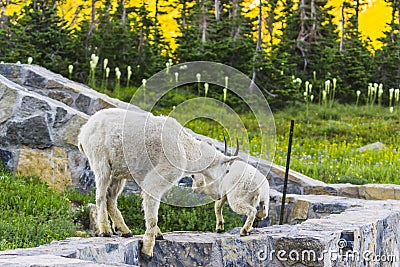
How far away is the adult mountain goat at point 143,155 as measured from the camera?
18.0 ft

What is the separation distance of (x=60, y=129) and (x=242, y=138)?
3418mm

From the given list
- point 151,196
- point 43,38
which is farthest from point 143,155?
point 43,38

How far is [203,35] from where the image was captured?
21766mm

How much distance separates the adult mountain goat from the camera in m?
5.48

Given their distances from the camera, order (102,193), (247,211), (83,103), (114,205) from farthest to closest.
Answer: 1. (83,103)
2. (247,211)
3. (114,205)
4. (102,193)

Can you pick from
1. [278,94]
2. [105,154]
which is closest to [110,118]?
[105,154]

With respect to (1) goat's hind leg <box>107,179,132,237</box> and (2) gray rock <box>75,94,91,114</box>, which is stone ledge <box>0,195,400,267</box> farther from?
(2) gray rock <box>75,94,91,114</box>

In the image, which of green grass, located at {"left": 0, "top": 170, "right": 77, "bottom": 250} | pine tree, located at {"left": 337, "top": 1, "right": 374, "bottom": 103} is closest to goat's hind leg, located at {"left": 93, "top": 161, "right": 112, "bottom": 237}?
green grass, located at {"left": 0, "top": 170, "right": 77, "bottom": 250}

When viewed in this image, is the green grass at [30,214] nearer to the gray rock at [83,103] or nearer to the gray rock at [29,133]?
the gray rock at [29,133]

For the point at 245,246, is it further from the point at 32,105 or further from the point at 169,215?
the point at 32,105

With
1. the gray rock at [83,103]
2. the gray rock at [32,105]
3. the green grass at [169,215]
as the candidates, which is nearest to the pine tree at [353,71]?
the gray rock at [83,103]

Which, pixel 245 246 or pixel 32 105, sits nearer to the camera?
pixel 245 246

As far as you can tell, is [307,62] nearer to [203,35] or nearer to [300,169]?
[203,35]

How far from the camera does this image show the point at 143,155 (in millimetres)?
5461
